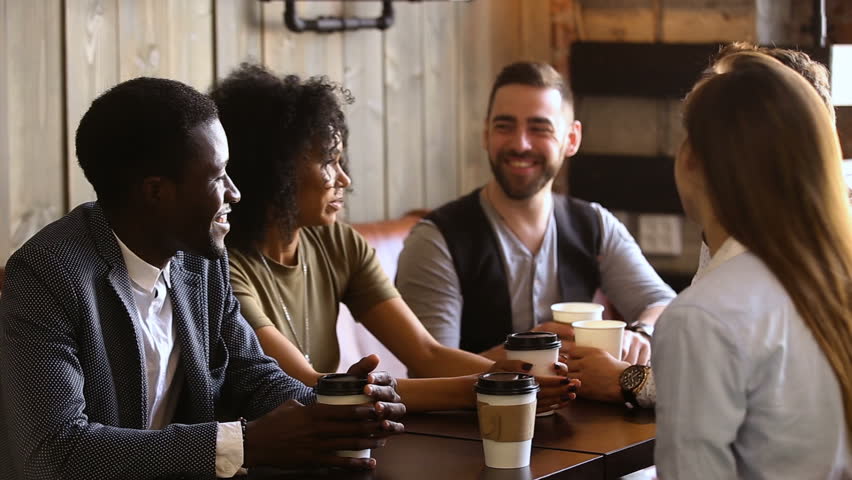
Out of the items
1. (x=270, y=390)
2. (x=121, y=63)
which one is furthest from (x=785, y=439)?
(x=121, y=63)

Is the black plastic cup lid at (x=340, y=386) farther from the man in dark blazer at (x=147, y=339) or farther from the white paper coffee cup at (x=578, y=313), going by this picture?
the white paper coffee cup at (x=578, y=313)

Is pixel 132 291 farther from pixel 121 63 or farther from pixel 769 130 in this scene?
pixel 121 63

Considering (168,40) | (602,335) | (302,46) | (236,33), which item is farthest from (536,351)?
(302,46)

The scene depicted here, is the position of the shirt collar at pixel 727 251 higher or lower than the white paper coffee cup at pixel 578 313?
higher

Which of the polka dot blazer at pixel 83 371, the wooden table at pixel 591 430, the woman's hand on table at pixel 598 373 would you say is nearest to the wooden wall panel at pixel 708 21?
the woman's hand on table at pixel 598 373

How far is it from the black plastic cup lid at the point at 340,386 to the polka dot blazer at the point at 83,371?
17 centimetres

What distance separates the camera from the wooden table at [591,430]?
1.76 meters

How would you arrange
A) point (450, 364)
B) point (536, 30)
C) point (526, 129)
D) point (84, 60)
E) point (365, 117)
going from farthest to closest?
point (536, 30), point (365, 117), point (526, 129), point (84, 60), point (450, 364)

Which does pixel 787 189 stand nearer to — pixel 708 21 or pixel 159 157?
pixel 159 157

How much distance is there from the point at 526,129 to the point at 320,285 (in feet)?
2.90

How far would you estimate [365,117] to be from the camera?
144 inches

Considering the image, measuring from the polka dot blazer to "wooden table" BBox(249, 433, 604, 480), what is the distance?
0.60ft

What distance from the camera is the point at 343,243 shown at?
2572mm

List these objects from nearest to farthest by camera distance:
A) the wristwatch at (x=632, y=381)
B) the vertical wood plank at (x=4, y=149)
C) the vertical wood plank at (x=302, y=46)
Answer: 1. the wristwatch at (x=632, y=381)
2. the vertical wood plank at (x=4, y=149)
3. the vertical wood plank at (x=302, y=46)
